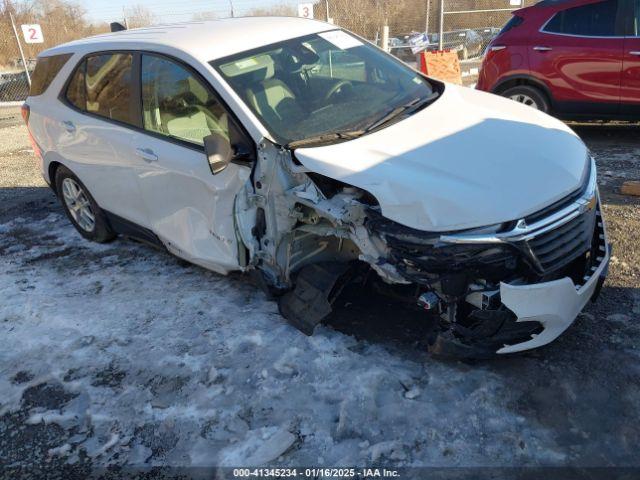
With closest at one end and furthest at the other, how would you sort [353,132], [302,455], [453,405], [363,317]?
[302,455] → [453,405] → [353,132] → [363,317]

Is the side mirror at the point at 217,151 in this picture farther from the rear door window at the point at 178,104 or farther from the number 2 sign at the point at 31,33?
the number 2 sign at the point at 31,33

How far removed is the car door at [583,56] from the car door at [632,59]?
7cm

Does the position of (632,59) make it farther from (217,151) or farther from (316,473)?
(316,473)

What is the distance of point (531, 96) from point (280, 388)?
A: 18.4 ft

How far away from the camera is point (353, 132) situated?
325 centimetres

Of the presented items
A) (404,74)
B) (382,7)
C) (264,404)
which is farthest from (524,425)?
(382,7)

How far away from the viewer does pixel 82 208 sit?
5055 mm

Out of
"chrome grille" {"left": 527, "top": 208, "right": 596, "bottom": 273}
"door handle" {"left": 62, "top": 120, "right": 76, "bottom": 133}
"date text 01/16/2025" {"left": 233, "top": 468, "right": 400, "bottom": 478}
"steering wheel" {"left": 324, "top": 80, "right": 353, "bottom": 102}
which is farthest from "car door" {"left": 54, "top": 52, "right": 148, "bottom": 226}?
"chrome grille" {"left": 527, "top": 208, "right": 596, "bottom": 273}

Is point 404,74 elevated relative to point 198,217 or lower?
elevated

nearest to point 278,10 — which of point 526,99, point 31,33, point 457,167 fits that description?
point 31,33

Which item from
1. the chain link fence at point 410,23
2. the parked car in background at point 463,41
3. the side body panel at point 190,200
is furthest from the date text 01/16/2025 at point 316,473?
the parked car in background at point 463,41

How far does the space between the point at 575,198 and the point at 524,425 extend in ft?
3.84

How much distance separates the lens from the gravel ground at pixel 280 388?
8.54 feet

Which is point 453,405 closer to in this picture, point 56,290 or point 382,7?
point 56,290
